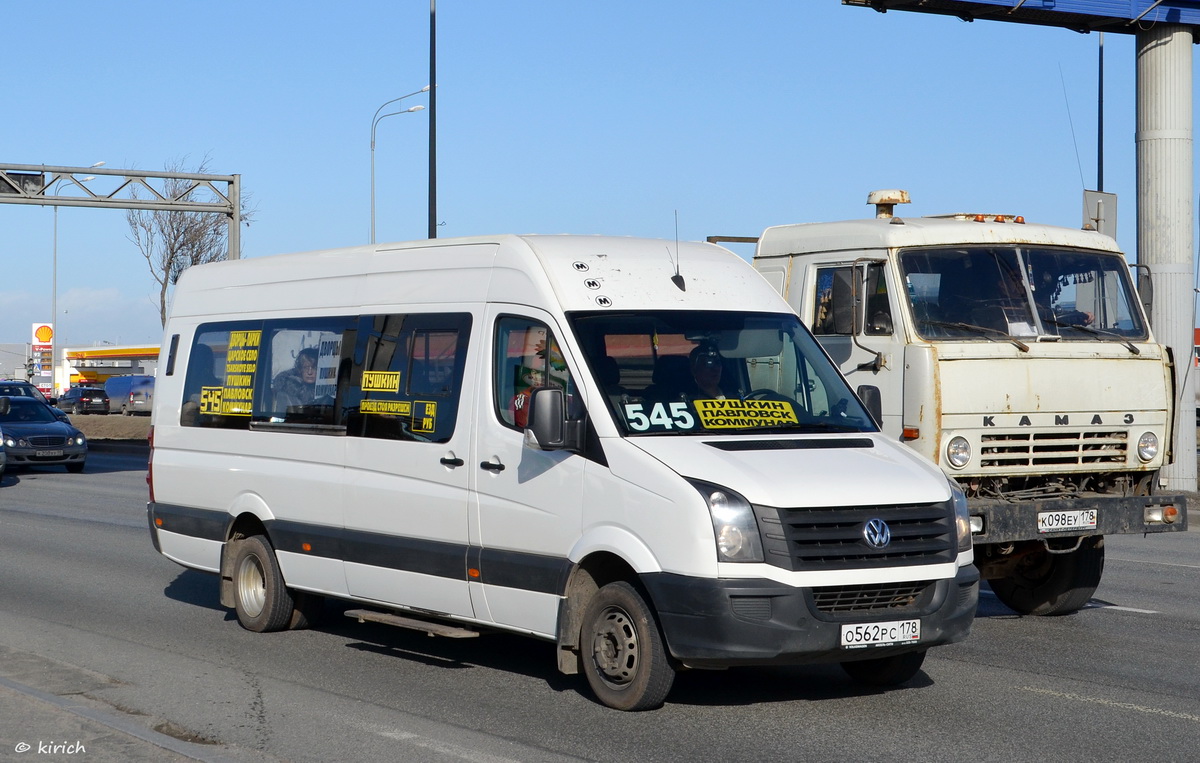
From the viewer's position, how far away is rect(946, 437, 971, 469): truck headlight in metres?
9.35

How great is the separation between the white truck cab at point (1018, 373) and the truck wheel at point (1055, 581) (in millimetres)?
11

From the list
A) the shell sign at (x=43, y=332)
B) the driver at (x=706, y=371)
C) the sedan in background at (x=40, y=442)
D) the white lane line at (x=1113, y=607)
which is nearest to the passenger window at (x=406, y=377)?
the driver at (x=706, y=371)

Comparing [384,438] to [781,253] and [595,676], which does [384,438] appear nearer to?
[595,676]

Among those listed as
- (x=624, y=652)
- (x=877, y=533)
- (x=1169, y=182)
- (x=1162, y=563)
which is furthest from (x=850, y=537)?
(x=1169, y=182)

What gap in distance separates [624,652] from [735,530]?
0.93 meters

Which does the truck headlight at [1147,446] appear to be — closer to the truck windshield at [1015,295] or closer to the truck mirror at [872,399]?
the truck windshield at [1015,295]

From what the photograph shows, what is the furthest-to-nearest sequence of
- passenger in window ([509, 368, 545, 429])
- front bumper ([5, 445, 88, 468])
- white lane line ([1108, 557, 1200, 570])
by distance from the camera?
1. front bumper ([5, 445, 88, 468])
2. white lane line ([1108, 557, 1200, 570])
3. passenger in window ([509, 368, 545, 429])

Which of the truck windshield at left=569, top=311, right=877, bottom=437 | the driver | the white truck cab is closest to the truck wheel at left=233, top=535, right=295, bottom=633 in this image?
the truck windshield at left=569, top=311, right=877, bottom=437

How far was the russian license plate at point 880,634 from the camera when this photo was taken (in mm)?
6793

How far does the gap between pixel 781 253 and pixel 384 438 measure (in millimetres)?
3909

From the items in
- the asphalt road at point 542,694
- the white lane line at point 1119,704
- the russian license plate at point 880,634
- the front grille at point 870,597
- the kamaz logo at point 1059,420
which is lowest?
the asphalt road at point 542,694

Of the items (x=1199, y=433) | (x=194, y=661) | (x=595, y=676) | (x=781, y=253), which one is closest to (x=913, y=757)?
(x=595, y=676)

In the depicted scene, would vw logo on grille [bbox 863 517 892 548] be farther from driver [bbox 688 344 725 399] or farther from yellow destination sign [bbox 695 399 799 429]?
driver [bbox 688 344 725 399]

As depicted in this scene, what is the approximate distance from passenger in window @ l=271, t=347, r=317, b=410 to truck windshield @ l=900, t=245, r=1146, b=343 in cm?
406
